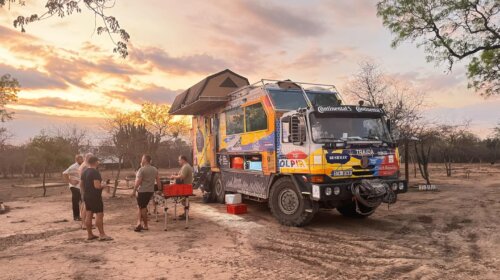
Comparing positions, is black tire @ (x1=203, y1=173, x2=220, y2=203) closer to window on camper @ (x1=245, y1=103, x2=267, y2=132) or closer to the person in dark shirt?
window on camper @ (x1=245, y1=103, x2=267, y2=132)

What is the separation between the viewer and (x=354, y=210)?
34.1ft

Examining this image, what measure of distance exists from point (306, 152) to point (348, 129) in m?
1.19

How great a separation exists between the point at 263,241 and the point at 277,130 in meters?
2.95

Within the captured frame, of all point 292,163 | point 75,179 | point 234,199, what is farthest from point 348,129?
point 75,179

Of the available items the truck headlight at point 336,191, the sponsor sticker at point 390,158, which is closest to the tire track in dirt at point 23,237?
the truck headlight at point 336,191

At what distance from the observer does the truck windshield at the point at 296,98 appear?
32.9ft

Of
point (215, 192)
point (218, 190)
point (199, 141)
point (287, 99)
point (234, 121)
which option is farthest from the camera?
point (199, 141)

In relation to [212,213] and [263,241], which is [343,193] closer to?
[263,241]

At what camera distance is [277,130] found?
962cm

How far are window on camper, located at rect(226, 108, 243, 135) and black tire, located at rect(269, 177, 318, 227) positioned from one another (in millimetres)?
2546

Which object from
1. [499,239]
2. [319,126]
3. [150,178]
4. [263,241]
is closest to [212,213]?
[150,178]

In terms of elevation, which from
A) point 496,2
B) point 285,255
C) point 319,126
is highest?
point 496,2

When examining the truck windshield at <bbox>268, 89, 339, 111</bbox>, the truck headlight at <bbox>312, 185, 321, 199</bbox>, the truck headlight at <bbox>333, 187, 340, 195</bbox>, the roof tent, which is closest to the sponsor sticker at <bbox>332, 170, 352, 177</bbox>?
the truck headlight at <bbox>333, 187, 340, 195</bbox>

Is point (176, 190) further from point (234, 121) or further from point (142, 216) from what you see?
point (234, 121)
